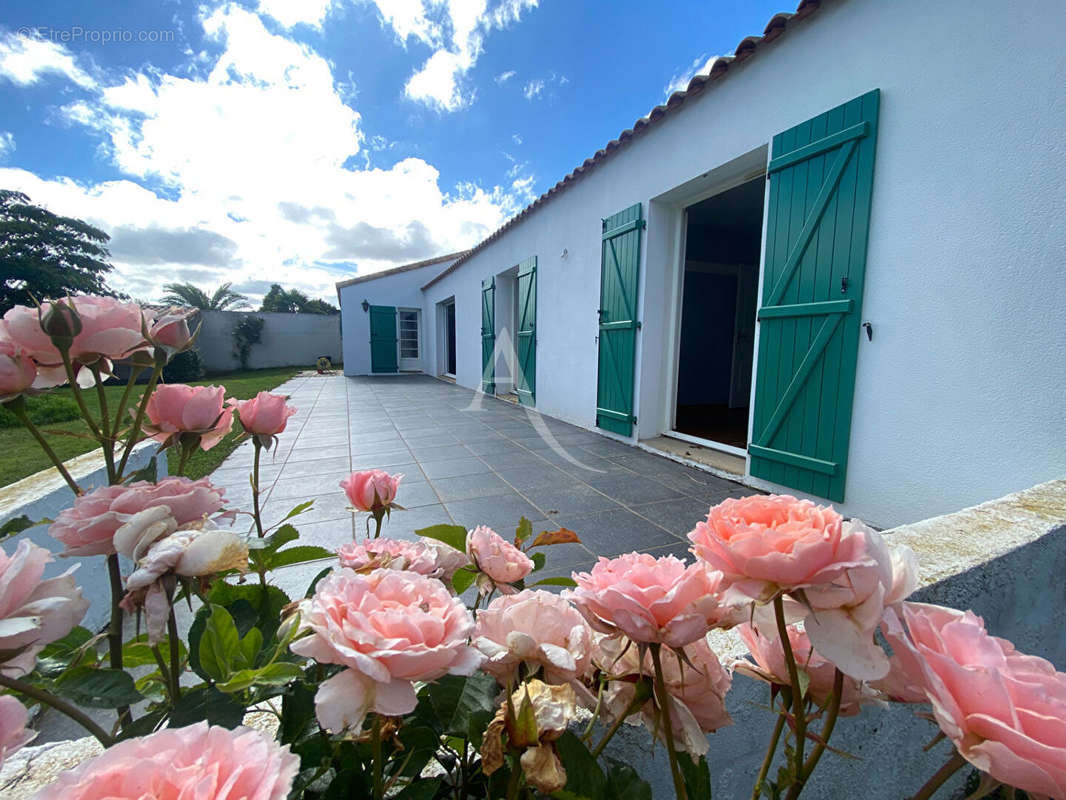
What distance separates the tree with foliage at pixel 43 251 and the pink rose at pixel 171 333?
21049 mm

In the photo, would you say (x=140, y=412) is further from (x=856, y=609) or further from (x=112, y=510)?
(x=856, y=609)

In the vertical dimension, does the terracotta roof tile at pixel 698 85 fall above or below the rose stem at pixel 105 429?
above

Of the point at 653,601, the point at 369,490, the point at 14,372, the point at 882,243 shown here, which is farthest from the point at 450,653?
the point at 882,243

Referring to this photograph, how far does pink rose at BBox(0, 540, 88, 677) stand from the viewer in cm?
27

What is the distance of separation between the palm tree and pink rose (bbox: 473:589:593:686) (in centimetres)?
2141

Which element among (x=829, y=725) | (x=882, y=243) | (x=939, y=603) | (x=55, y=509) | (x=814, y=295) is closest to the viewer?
(x=829, y=725)

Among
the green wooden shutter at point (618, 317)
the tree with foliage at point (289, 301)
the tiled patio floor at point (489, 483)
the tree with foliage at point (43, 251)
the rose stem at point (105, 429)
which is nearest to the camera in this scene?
the rose stem at point (105, 429)

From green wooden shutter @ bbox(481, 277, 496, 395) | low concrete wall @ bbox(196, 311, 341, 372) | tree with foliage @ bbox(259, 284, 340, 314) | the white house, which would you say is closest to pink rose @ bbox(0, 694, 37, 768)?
the white house

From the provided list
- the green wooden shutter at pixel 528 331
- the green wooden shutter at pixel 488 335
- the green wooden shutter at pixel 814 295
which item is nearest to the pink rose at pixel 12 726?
the green wooden shutter at pixel 814 295

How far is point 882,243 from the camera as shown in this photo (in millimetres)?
2105

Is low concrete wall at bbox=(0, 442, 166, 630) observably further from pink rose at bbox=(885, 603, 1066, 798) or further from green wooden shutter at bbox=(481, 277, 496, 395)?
green wooden shutter at bbox=(481, 277, 496, 395)

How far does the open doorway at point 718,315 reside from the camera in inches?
239

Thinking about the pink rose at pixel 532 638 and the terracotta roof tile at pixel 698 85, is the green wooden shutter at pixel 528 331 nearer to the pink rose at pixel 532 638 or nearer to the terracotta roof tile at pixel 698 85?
the terracotta roof tile at pixel 698 85

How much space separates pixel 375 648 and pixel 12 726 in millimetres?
204
